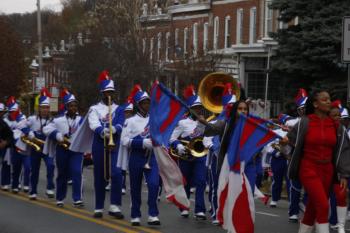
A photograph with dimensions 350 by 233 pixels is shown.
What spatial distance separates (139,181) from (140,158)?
35 centimetres

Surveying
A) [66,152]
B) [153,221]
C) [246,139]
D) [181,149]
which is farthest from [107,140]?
[246,139]

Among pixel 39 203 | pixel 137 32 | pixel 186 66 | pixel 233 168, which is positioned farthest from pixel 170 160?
pixel 137 32

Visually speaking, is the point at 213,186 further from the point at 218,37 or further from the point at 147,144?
the point at 218,37

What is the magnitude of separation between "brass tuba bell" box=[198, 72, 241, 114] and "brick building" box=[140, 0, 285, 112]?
22.2 meters

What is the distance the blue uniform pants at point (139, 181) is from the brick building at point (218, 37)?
76.7 feet

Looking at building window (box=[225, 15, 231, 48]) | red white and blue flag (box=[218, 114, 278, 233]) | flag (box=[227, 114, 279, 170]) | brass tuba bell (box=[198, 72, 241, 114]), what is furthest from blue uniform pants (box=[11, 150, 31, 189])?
building window (box=[225, 15, 231, 48])

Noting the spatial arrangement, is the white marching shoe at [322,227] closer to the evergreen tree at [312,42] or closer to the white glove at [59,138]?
the white glove at [59,138]

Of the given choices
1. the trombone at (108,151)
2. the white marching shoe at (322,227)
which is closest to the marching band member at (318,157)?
the white marching shoe at (322,227)

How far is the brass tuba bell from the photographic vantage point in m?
13.9

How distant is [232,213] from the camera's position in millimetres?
10609

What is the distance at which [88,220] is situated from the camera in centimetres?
1372

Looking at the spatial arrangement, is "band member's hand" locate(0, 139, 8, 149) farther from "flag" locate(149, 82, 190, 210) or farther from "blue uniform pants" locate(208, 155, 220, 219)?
"blue uniform pants" locate(208, 155, 220, 219)

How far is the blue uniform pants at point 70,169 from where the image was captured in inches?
618

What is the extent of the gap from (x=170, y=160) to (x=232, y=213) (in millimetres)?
1743
